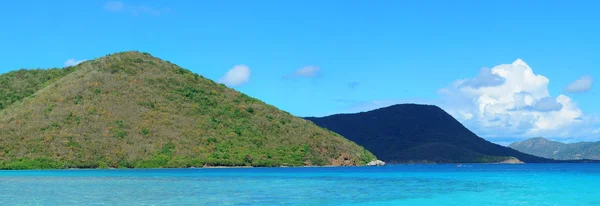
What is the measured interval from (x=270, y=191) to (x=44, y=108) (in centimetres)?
7554

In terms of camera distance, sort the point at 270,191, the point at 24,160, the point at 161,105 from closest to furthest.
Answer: the point at 270,191
the point at 24,160
the point at 161,105

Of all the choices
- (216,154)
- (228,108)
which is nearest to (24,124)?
(216,154)

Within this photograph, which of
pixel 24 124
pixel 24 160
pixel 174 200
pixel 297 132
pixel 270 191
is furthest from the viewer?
pixel 297 132

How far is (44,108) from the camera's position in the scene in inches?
4380

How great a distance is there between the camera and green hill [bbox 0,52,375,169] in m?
102

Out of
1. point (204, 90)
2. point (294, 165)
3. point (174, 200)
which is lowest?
point (174, 200)

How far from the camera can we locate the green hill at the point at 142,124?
102 m

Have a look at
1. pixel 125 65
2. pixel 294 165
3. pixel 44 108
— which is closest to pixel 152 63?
pixel 125 65

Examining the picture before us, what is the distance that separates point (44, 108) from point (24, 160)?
15842 mm

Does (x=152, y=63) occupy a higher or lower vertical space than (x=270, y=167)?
higher

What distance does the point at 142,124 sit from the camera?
112062 millimetres

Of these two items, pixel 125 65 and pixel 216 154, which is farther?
pixel 125 65

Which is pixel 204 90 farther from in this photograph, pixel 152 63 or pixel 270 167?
pixel 270 167

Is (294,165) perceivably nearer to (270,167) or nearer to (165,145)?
(270,167)
